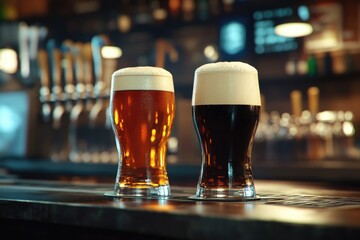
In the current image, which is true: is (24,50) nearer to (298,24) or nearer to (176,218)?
(298,24)

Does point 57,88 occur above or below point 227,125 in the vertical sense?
above

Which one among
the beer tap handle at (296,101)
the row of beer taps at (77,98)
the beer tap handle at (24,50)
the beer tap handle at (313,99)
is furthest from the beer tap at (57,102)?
the beer tap handle at (313,99)

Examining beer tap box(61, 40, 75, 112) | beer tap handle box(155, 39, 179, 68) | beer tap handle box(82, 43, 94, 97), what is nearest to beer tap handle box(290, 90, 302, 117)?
beer tap handle box(155, 39, 179, 68)

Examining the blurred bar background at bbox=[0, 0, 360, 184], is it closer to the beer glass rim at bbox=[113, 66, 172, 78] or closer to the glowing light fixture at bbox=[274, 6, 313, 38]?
the glowing light fixture at bbox=[274, 6, 313, 38]

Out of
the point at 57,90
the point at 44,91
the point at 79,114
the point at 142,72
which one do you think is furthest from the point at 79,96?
the point at 142,72

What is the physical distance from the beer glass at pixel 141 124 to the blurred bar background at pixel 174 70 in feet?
8.25

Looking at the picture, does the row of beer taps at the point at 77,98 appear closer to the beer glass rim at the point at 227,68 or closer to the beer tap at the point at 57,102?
the beer tap at the point at 57,102

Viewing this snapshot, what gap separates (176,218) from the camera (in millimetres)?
789

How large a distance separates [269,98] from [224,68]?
3969 mm

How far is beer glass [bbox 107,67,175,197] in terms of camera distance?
1.17 metres

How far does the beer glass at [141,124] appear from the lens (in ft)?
3.83

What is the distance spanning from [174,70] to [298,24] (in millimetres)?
1200

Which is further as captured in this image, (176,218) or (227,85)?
(227,85)

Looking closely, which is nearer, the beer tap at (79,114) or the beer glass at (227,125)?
the beer glass at (227,125)
